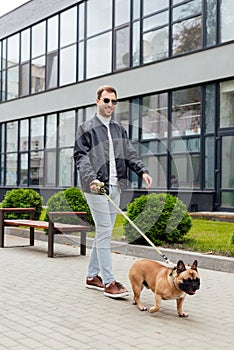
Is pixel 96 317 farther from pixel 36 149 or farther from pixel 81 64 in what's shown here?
pixel 36 149

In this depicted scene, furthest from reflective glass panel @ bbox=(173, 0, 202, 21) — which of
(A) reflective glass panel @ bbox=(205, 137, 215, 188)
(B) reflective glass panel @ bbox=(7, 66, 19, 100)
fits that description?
(B) reflective glass panel @ bbox=(7, 66, 19, 100)

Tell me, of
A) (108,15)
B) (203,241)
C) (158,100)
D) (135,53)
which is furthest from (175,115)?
(203,241)

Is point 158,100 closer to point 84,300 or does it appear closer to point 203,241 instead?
point 203,241

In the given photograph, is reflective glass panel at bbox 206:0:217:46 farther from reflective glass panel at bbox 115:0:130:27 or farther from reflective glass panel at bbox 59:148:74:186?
reflective glass panel at bbox 59:148:74:186

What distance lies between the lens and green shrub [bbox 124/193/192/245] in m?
9.69

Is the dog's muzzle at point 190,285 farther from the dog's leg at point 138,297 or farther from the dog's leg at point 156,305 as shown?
the dog's leg at point 138,297

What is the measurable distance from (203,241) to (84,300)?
455 cm

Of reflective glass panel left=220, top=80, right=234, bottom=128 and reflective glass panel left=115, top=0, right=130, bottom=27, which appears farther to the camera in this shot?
reflective glass panel left=115, top=0, right=130, bottom=27

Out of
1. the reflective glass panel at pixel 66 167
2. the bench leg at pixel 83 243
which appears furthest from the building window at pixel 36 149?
the bench leg at pixel 83 243

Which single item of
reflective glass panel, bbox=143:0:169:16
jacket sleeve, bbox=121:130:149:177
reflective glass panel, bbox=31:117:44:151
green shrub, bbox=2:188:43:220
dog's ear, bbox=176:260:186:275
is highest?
reflective glass panel, bbox=143:0:169:16

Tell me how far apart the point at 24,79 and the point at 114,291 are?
22887 millimetres

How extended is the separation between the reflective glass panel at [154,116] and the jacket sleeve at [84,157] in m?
13.0

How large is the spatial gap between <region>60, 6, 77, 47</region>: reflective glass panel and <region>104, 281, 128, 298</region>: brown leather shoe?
19.2 meters

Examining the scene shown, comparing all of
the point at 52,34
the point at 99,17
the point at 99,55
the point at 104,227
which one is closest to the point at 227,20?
the point at 99,55
